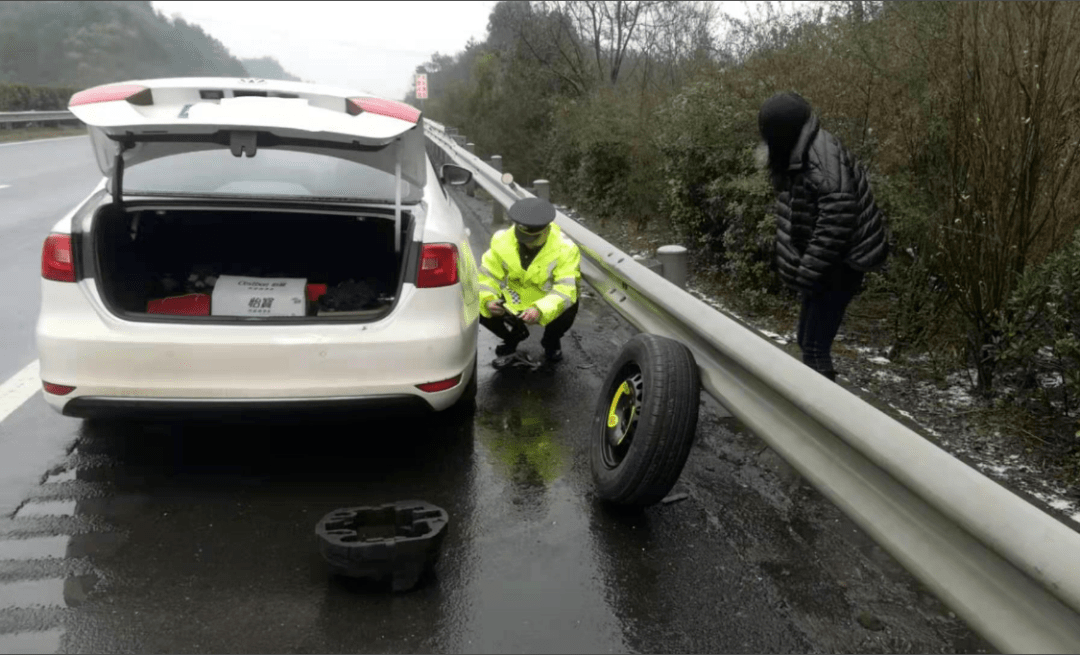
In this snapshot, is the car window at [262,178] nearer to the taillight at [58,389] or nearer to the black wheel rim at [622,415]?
the taillight at [58,389]

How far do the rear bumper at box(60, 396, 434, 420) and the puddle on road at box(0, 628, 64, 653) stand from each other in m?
1.07

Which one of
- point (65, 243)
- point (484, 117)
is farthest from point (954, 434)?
point (484, 117)

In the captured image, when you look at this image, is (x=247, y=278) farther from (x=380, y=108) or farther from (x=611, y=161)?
(x=611, y=161)

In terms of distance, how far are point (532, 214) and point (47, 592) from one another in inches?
119

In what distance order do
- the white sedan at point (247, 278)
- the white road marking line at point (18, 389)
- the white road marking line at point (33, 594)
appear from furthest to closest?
the white road marking line at point (18, 389), the white sedan at point (247, 278), the white road marking line at point (33, 594)

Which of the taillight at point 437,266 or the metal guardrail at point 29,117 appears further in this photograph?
the metal guardrail at point 29,117

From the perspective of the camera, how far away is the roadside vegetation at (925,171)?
439cm

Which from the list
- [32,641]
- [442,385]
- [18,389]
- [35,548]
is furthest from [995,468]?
[18,389]

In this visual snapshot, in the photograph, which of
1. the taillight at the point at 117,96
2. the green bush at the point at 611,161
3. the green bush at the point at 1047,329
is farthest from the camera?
the green bush at the point at 611,161

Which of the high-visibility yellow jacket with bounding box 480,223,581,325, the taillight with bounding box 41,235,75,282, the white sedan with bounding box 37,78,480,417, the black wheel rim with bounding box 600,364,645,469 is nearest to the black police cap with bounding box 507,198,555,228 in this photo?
the high-visibility yellow jacket with bounding box 480,223,581,325

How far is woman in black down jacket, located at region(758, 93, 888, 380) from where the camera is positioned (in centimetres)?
436

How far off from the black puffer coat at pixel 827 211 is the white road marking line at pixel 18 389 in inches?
165

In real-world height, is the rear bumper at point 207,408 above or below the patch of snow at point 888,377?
above

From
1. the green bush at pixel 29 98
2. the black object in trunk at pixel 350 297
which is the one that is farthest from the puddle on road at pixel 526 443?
the green bush at pixel 29 98
